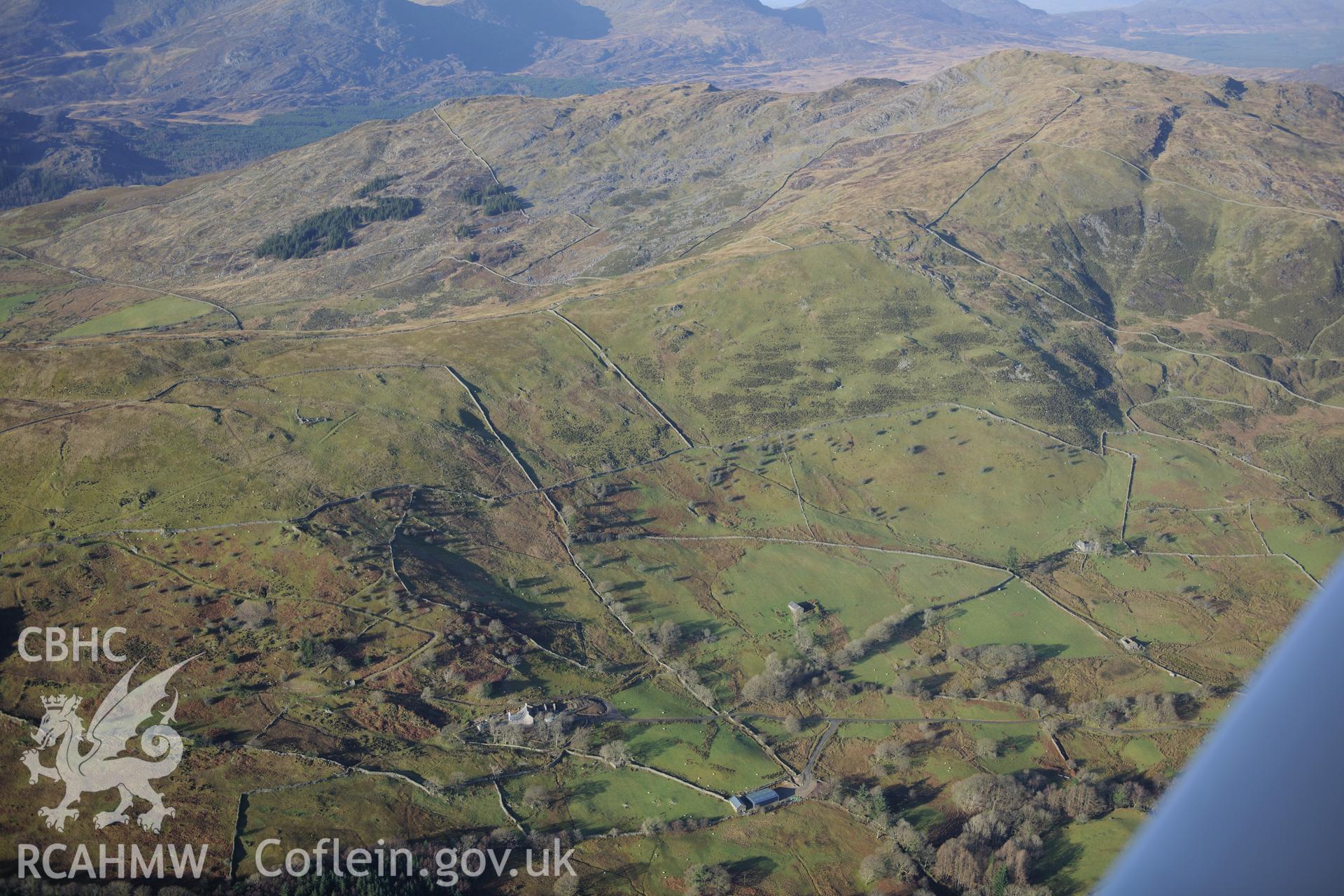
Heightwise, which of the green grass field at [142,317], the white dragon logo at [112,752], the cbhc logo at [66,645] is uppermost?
the cbhc logo at [66,645]

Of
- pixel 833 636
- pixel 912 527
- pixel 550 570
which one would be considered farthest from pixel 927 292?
pixel 550 570

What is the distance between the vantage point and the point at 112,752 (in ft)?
162

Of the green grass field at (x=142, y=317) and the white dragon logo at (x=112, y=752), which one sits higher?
the white dragon logo at (x=112, y=752)

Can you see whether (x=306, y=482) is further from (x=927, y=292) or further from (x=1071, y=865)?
(x=927, y=292)

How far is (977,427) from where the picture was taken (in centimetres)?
10125

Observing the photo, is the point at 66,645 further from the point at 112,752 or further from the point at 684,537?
the point at 684,537

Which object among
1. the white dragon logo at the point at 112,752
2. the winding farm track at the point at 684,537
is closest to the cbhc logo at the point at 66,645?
the white dragon logo at the point at 112,752

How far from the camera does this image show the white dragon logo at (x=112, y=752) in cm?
4653

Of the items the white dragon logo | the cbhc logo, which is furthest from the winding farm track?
the cbhc logo

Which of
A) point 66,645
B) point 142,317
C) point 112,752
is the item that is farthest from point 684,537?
point 142,317

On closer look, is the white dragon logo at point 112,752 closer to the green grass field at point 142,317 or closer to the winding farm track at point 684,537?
the winding farm track at point 684,537

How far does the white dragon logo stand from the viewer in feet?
153

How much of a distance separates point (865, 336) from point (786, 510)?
3711 cm

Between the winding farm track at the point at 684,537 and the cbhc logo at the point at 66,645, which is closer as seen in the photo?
the cbhc logo at the point at 66,645
